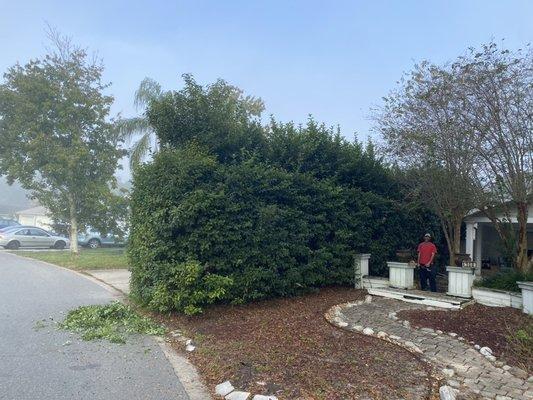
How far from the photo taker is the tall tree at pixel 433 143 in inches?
364

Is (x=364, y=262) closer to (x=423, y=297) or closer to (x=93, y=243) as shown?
(x=423, y=297)

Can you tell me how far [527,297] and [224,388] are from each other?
6.27m

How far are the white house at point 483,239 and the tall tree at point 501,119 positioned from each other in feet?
Answer: 5.89

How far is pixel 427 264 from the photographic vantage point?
10102 millimetres

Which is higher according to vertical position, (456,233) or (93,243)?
(456,233)

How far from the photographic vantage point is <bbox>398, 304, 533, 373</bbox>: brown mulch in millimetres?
5605

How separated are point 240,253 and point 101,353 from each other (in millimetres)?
3178

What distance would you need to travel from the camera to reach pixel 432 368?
A: 5051mm

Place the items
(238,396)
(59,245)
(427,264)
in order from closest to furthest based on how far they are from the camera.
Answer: (238,396), (427,264), (59,245)

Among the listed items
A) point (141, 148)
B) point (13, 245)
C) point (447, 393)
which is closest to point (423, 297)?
point (447, 393)

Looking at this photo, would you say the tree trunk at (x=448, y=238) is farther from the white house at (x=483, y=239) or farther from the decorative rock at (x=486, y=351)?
the decorative rock at (x=486, y=351)

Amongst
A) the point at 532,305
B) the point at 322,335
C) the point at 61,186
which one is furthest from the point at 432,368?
the point at 61,186

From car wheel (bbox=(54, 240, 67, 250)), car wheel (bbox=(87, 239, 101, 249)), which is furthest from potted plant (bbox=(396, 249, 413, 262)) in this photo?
car wheel (bbox=(87, 239, 101, 249))

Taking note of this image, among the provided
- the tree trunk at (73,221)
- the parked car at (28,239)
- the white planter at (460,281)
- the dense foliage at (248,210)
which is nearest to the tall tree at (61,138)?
the tree trunk at (73,221)
